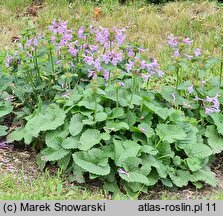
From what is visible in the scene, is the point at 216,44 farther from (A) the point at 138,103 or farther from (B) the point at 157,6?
(A) the point at 138,103

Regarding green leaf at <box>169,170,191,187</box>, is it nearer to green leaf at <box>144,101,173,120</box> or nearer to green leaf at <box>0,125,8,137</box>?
green leaf at <box>144,101,173,120</box>

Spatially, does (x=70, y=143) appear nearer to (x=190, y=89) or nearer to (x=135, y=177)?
(x=135, y=177)

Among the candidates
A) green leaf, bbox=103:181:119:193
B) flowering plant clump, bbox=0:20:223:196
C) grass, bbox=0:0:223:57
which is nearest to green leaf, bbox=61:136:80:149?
flowering plant clump, bbox=0:20:223:196

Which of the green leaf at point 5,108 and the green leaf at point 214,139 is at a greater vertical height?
the green leaf at point 5,108

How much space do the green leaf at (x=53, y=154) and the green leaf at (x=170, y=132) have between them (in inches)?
27.7

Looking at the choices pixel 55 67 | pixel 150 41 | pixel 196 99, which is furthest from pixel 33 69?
pixel 150 41

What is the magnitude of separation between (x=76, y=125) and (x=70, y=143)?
0.47 ft

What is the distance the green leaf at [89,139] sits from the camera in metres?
3.76

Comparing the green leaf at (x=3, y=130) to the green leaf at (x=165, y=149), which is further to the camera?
the green leaf at (x=3, y=130)

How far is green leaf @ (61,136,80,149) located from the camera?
3.85 meters

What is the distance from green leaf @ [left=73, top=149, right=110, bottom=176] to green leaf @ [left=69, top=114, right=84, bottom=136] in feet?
0.58

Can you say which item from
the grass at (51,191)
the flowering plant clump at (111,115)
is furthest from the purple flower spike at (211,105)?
the grass at (51,191)

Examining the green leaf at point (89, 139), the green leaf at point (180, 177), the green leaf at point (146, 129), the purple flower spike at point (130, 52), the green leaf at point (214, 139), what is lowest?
the green leaf at point (180, 177)

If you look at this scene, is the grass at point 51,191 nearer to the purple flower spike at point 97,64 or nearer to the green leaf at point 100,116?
the green leaf at point 100,116
